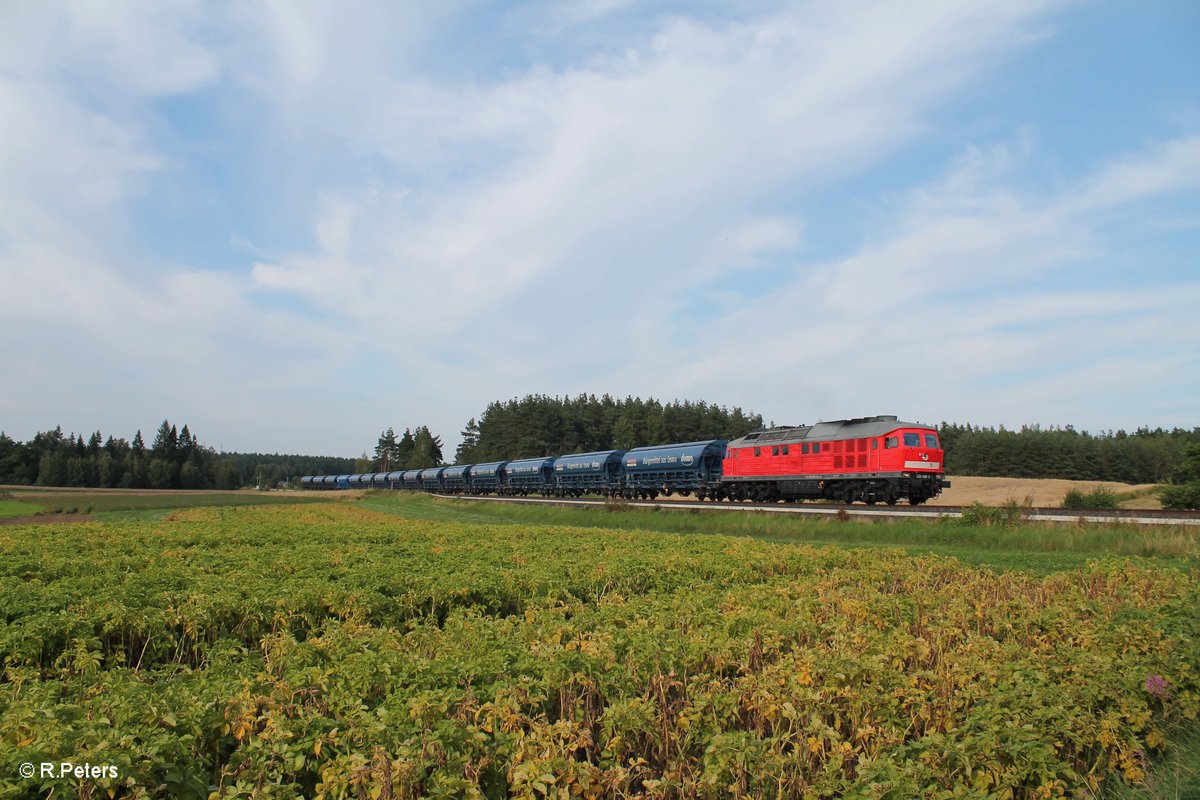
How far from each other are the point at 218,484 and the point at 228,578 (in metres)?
146

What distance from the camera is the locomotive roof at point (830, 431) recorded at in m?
33.2

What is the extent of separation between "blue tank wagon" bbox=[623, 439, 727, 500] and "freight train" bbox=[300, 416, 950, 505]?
2.7 inches

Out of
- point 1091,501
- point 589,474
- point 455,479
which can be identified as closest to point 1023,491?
point 1091,501

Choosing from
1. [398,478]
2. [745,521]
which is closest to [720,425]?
[398,478]

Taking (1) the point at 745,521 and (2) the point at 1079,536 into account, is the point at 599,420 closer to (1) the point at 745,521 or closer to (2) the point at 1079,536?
(1) the point at 745,521

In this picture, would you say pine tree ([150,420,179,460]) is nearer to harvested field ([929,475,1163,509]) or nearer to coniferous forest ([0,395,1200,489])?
coniferous forest ([0,395,1200,489])

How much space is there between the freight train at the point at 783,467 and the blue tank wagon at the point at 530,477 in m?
0.14

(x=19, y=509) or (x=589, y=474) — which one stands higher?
(x=589, y=474)

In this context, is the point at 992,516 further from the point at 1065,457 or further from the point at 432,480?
the point at 1065,457

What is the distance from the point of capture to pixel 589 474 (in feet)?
187

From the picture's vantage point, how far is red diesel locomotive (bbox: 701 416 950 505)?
32.4 m

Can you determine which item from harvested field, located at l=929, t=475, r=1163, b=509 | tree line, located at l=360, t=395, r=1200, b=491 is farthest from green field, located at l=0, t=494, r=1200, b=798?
tree line, located at l=360, t=395, r=1200, b=491

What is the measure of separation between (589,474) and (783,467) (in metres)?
22.1

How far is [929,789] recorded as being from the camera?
464 centimetres
